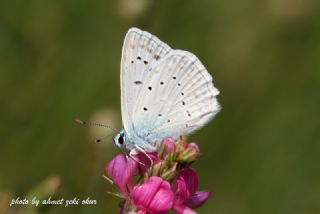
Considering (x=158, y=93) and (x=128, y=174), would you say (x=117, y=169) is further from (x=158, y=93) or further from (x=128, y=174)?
(x=158, y=93)

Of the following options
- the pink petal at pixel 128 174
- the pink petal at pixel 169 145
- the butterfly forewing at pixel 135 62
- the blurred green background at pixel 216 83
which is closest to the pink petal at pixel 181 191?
the pink petal at pixel 169 145

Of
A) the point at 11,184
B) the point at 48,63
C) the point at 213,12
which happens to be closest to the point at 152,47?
the point at 11,184

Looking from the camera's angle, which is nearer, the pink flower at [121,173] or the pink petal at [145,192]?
the pink petal at [145,192]

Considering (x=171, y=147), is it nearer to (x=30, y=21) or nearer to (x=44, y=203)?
(x=44, y=203)

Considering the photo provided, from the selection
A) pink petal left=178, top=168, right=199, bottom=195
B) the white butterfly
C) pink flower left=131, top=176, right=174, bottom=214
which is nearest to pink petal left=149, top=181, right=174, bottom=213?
pink flower left=131, top=176, right=174, bottom=214

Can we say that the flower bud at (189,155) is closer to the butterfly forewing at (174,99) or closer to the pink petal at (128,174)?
the pink petal at (128,174)

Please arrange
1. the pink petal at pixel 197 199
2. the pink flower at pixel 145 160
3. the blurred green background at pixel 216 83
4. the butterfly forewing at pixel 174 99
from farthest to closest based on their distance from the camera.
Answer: the blurred green background at pixel 216 83
the butterfly forewing at pixel 174 99
the pink flower at pixel 145 160
the pink petal at pixel 197 199

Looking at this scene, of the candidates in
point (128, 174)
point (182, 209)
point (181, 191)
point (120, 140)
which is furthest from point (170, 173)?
point (120, 140)
